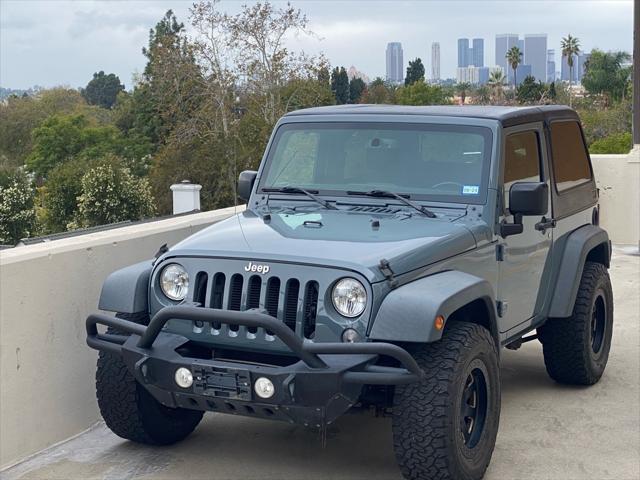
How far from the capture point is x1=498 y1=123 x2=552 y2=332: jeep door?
593 cm

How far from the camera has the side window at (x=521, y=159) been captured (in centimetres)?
601

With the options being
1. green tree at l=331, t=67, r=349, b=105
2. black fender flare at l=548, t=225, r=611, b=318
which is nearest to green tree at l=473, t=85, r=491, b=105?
green tree at l=331, t=67, r=349, b=105

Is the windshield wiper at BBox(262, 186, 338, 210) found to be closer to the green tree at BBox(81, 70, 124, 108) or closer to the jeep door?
the jeep door

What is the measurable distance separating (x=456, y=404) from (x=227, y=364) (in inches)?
42.1

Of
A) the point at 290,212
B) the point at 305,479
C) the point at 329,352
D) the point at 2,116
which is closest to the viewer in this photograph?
the point at 329,352

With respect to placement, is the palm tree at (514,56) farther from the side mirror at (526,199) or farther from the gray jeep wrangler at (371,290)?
the side mirror at (526,199)

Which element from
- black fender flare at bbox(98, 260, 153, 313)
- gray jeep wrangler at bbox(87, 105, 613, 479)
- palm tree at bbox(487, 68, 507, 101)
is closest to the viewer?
gray jeep wrangler at bbox(87, 105, 613, 479)

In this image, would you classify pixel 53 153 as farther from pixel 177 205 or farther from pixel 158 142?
pixel 177 205

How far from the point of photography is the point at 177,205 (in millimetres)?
28109

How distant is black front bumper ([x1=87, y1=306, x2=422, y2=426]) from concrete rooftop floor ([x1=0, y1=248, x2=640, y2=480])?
2.19 ft

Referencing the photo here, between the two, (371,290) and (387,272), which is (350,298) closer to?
(371,290)

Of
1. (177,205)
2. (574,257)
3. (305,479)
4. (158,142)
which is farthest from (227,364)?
(158,142)

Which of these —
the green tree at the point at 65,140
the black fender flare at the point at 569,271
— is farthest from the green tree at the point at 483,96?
the black fender flare at the point at 569,271

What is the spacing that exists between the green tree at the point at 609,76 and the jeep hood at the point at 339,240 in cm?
7734
